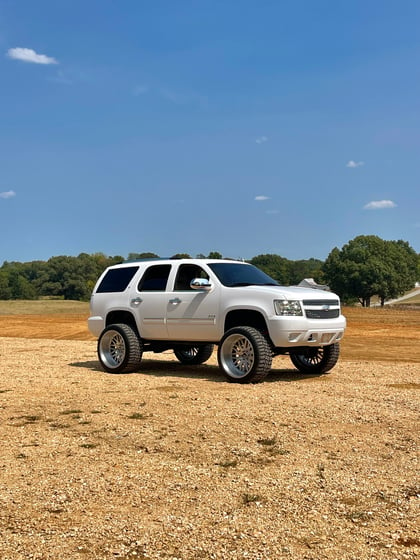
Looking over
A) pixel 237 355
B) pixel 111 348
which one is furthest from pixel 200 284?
pixel 111 348

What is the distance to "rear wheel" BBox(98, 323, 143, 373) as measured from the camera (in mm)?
11461

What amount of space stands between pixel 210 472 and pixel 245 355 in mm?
4955

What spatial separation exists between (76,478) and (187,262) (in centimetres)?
682

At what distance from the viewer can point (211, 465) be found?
5379 millimetres

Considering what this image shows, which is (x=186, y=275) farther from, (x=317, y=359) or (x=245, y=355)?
(x=317, y=359)

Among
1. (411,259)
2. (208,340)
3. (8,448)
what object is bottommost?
(8,448)

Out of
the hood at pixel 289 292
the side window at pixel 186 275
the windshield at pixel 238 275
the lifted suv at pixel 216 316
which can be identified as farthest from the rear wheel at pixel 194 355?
the hood at pixel 289 292

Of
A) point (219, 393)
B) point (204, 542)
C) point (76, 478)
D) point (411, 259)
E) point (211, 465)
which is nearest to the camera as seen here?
point (204, 542)

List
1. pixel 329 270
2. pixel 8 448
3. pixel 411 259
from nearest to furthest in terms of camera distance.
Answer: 1. pixel 8 448
2. pixel 329 270
3. pixel 411 259

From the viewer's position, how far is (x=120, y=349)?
11.8 meters

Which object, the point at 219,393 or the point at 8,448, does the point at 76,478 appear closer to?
the point at 8,448

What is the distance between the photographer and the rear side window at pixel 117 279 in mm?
12273

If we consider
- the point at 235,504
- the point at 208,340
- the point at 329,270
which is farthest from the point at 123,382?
the point at 329,270

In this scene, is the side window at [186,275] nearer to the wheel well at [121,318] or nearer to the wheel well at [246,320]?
the wheel well at [246,320]
